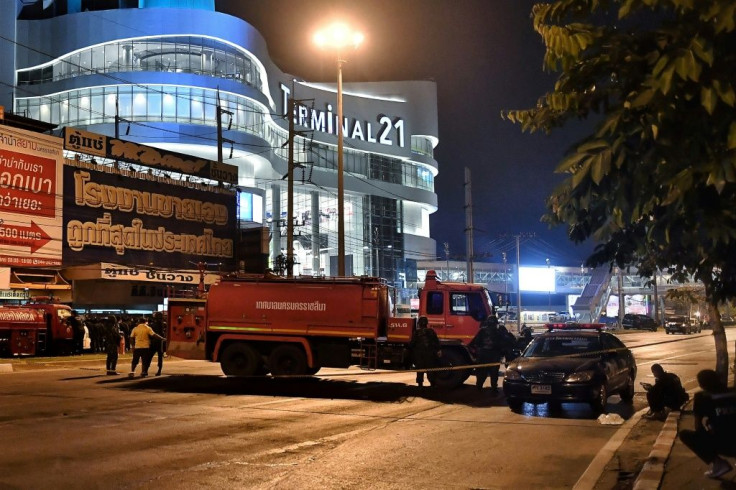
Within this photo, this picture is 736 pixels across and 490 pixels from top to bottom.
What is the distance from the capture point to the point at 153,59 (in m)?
63.7

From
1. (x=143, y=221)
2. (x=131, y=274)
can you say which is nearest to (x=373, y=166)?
(x=143, y=221)

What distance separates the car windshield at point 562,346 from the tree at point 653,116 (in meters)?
9.46

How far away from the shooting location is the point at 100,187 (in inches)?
1500

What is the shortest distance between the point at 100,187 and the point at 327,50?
18810mm

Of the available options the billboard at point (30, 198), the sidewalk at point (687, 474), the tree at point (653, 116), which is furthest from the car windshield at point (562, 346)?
the billboard at point (30, 198)

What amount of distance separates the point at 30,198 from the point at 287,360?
71.4 feet

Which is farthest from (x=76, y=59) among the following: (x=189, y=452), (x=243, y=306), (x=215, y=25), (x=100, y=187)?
(x=189, y=452)

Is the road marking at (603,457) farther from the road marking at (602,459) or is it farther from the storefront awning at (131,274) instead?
the storefront awning at (131,274)

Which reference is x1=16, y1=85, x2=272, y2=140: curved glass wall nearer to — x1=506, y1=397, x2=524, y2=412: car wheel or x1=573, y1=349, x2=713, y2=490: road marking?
x1=506, y1=397, x2=524, y2=412: car wheel

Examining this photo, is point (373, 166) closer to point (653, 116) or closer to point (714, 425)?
point (714, 425)

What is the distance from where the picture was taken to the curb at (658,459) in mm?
7723

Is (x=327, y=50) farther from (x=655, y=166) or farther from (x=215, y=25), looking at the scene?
(x=215, y=25)

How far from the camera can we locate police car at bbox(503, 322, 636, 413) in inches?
503

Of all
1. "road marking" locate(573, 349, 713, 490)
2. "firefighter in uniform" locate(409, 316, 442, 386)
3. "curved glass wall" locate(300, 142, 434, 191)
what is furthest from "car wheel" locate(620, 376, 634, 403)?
"curved glass wall" locate(300, 142, 434, 191)
